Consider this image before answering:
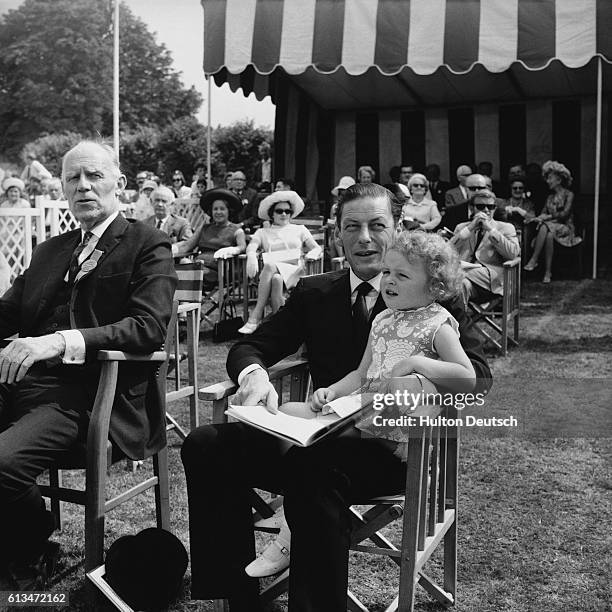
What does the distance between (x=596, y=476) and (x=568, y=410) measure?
908 millimetres

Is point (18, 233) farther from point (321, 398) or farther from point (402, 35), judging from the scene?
point (321, 398)

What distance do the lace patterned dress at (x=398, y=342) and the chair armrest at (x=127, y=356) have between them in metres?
0.75

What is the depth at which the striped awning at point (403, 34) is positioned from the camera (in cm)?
934

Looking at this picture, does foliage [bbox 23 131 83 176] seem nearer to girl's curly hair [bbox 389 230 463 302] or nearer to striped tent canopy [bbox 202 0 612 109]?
striped tent canopy [bbox 202 0 612 109]

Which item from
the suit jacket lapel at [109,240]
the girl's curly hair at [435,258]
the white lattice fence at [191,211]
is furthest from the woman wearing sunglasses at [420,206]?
the girl's curly hair at [435,258]

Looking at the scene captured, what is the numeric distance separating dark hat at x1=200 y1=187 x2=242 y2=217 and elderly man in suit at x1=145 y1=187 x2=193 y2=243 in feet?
1.47

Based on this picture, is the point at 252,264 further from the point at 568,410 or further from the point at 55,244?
the point at 55,244

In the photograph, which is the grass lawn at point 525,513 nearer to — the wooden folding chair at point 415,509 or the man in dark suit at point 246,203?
the wooden folding chair at point 415,509

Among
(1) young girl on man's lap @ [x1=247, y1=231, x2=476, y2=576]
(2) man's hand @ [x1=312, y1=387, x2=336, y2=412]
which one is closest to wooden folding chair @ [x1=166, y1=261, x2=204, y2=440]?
(2) man's hand @ [x1=312, y1=387, x2=336, y2=412]

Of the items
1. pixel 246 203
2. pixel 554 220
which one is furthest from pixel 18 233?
pixel 554 220

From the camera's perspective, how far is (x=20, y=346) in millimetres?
2584

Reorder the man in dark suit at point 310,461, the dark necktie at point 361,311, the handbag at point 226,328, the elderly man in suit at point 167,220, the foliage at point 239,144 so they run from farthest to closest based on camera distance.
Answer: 1. the foliage at point 239,144
2. the elderly man in suit at point 167,220
3. the handbag at point 226,328
4. the dark necktie at point 361,311
5. the man in dark suit at point 310,461

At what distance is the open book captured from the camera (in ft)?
7.11

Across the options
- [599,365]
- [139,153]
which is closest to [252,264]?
[599,365]
